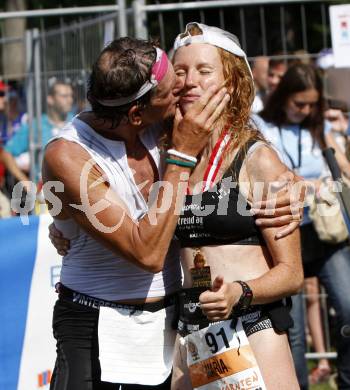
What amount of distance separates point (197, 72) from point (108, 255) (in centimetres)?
77

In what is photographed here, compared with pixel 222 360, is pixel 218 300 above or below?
above

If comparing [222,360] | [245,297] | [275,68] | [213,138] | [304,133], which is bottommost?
[222,360]

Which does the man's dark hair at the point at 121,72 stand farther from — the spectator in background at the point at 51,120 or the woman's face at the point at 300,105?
the spectator in background at the point at 51,120

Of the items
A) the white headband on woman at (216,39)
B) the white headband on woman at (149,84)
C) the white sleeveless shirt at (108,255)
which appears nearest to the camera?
the white headband on woman at (149,84)

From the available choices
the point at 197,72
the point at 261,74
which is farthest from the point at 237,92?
the point at 261,74

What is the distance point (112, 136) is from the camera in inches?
133

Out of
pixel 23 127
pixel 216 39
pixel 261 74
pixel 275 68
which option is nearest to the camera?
pixel 216 39

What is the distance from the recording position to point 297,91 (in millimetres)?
5723

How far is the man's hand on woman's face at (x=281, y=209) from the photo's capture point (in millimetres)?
3193

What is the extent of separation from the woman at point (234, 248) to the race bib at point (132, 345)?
106 mm

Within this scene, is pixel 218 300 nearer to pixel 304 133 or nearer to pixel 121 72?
pixel 121 72

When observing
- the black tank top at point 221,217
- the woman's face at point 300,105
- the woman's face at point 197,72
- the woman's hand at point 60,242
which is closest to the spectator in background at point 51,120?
the woman's face at point 300,105

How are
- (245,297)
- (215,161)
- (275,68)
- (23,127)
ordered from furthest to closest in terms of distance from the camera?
(23,127)
(275,68)
(215,161)
(245,297)

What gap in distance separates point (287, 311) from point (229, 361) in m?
0.29
